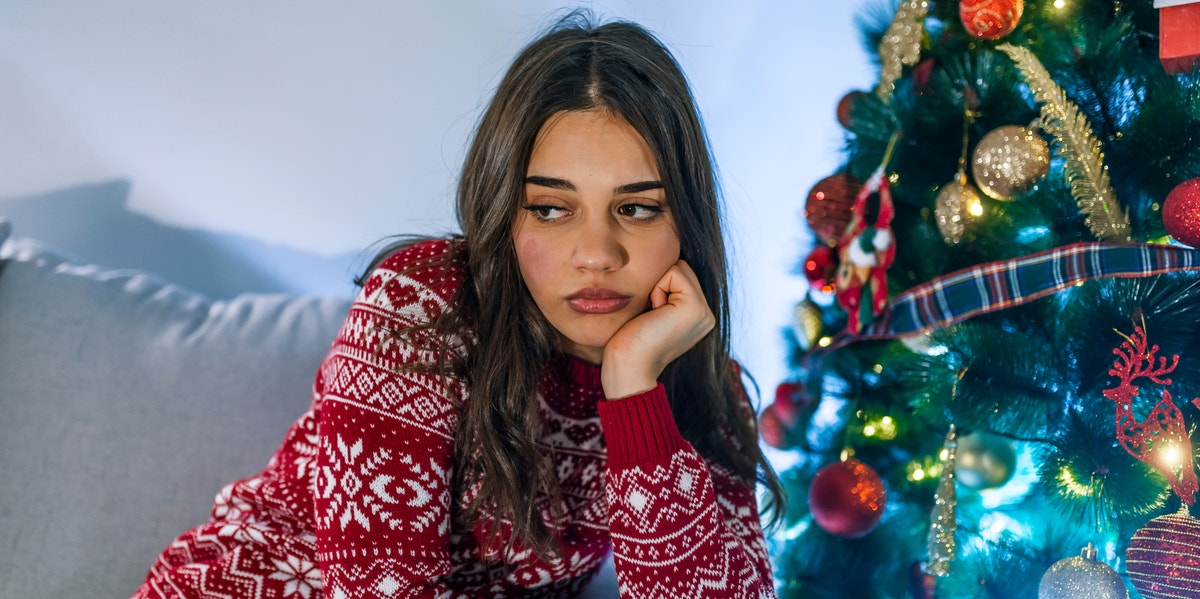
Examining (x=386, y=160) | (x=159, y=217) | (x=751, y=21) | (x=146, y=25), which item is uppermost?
(x=751, y=21)

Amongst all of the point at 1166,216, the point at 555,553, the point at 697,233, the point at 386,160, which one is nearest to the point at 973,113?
the point at 1166,216

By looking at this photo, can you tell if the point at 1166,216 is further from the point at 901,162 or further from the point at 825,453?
the point at 825,453

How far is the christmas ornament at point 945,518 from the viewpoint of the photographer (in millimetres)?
1274

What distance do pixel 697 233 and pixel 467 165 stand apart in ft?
1.03

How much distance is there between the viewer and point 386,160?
6.12 ft

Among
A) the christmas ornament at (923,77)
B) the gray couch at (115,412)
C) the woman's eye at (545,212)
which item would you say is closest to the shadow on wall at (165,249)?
the gray couch at (115,412)

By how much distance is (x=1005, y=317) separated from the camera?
1266mm

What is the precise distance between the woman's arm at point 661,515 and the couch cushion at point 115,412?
2.08ft

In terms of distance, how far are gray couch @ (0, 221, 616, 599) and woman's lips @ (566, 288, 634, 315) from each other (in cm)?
47

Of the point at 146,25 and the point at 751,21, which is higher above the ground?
the point at 751,21

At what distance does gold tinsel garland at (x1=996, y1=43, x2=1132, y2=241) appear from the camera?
111 centimetres

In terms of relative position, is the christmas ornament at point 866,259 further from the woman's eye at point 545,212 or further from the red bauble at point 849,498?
the woman's eye at point 545,212

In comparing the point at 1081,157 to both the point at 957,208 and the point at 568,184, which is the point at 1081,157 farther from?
the point at 568,184

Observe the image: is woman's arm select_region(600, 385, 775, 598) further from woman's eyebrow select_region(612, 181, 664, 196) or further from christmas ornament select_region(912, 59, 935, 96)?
christmas ornament select_region(912, 59, 935, 96)
